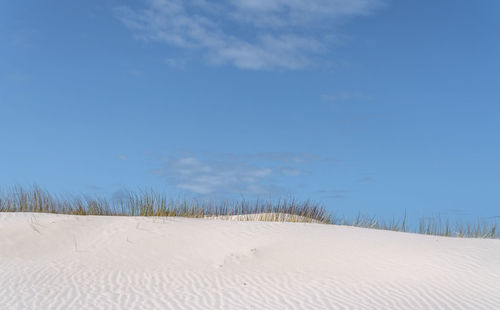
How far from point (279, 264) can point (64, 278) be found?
2.80m

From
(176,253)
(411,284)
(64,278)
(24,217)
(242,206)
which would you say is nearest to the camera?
(411,284)

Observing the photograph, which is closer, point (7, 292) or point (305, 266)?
point (7, 292)

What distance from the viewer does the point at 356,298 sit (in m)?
4.87

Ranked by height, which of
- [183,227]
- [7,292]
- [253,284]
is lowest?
[7,292]

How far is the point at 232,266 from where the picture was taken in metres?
6.00

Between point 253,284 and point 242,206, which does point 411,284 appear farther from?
point 242,206

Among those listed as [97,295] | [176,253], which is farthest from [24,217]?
[97,295]

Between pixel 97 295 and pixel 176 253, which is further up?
pixel 176 253

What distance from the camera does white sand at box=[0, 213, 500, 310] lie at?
16.1 feet

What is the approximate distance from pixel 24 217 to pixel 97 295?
4423mm

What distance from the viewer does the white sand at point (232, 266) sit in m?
4.90

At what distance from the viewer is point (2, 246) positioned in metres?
7.12

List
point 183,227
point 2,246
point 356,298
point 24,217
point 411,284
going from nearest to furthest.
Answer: point 356,298, point 411,284, point 2,246, point 183,227, point 24,217

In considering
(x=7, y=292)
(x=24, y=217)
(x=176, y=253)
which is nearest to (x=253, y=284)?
(x=176, y=253)
